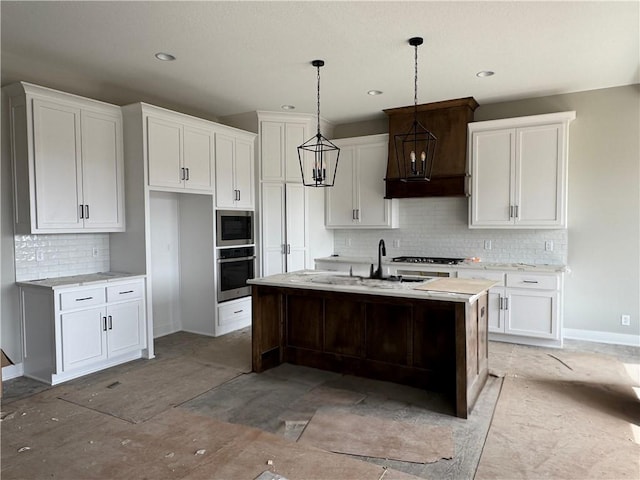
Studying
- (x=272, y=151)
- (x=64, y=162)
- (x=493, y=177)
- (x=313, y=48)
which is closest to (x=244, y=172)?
(x=272, y=151)

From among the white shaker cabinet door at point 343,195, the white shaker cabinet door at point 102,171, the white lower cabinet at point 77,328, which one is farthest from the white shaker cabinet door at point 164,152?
the white shaker cabinet door at point 343,195

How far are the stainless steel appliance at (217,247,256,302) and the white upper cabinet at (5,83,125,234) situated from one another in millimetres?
1338

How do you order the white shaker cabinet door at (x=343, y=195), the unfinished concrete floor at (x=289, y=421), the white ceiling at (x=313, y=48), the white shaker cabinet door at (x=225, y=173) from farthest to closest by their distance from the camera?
the white shaker cabinet door at (x=343, y=195) < the white shaker cabinet door at (x=225, y=173) < the white ceiling at (x=313, y=48) < the unfinished concrete floor at (x=289, y=421)

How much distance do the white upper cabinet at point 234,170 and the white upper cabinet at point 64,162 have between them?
1.18 m

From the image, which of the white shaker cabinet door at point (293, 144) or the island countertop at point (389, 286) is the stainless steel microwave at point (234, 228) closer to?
the white shaker cabinet door at point (293, 144)

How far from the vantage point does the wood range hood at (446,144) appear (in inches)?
209

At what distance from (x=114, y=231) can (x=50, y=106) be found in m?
1.30

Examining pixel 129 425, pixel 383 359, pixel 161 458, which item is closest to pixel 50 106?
pixel 129 425

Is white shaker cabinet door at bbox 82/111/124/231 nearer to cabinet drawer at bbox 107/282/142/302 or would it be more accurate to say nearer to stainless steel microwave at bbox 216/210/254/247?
cabinet drawer at bbox 107/282/142/302

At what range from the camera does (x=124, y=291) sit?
4320 millimetres

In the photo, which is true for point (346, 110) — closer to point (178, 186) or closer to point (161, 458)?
point (178, 186)

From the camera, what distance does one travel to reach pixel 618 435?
9.37 ft

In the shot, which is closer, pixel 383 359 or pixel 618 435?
pixel 618 435

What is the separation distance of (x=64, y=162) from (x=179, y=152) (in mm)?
1176
